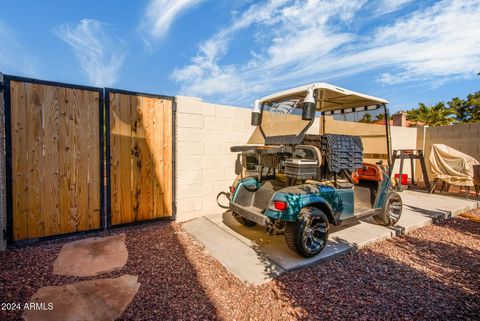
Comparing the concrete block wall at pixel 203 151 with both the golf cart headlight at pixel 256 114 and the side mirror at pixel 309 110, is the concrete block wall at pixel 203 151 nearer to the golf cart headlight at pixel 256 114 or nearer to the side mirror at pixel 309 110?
the golf cart headlight at pixel 256 114

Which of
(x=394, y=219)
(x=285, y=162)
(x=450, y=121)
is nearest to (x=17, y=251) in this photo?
(x=285, y=162)

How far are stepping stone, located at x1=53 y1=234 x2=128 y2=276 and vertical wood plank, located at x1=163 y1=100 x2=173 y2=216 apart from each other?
949mm

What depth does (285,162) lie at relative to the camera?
10.1ft

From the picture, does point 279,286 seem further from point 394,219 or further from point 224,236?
point 394,219

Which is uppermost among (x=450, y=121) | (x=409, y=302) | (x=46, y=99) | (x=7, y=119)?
(x=450, y=121)

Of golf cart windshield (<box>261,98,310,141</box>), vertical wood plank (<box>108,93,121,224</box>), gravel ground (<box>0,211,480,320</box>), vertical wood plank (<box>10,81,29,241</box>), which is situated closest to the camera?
gravel ground (<box>0,211,480,320</box>)

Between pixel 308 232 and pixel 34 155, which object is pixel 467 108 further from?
pixel 34 155

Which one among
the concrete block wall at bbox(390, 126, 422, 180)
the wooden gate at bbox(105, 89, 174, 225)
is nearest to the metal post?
the wooden gate at bbox(105, 89, 174, 225)

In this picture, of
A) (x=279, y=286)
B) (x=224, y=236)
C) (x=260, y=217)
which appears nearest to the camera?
(x=279, y=286)

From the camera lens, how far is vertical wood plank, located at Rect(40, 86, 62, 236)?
340 cm

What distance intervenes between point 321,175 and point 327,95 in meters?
1.39

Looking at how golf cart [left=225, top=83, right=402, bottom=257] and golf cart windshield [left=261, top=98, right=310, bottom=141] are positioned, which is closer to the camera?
golf cart [left=225, top=83, right=402, bottom=257]

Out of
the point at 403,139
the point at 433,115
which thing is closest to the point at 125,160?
the point at 403,139

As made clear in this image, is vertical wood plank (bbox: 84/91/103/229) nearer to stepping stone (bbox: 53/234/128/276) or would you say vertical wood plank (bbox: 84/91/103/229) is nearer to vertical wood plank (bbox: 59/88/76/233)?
vertical wood plank (bbox: 59/88/76/233)
